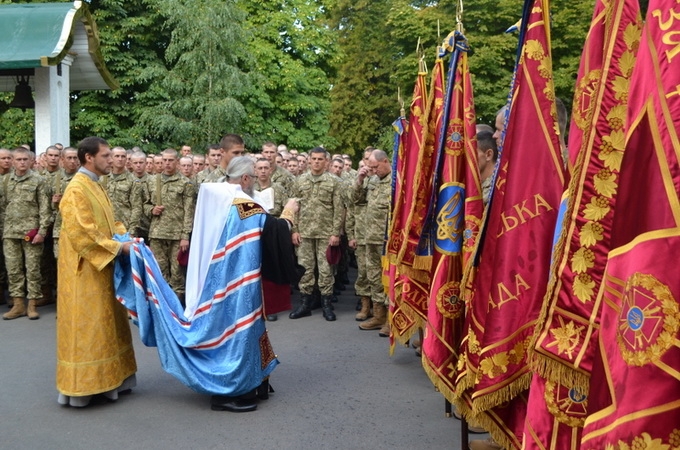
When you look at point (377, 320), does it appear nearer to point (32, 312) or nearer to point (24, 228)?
point (32, 312)

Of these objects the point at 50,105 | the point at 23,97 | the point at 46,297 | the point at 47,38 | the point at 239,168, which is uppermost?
the point at 47,38

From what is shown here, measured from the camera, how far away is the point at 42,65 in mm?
11320

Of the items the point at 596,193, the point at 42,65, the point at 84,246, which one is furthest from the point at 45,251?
the point at 596,193

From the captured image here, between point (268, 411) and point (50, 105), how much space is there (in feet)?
30.0

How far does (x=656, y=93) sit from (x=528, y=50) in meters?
1.51

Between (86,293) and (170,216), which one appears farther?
(170,216)

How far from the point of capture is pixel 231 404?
5234 mm

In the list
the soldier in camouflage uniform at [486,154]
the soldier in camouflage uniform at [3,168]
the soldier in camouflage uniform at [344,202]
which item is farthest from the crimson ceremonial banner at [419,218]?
the soldier in camouflage uniform at [3,168]

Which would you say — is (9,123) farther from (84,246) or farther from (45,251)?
(84,246)

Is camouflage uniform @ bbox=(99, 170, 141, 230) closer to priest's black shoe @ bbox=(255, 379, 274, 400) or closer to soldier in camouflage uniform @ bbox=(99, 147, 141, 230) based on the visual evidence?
soldier in camouflage uniform @ bbox=(99, 147, 141, 230)

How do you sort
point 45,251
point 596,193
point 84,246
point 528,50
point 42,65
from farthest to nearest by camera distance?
point 42,65
point 45,251
point 84,246
point 528,50
point 596,193

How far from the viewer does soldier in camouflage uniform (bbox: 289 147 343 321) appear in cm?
914

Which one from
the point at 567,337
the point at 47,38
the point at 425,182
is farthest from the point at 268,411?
the point at 47,38

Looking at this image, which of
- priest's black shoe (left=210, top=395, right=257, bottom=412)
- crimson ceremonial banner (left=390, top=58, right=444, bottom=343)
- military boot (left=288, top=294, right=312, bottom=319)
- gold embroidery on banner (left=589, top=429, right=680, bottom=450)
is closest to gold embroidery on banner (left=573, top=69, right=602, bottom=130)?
gold embroidery on banner (left=589, top=429, right=680, bottom=450)
